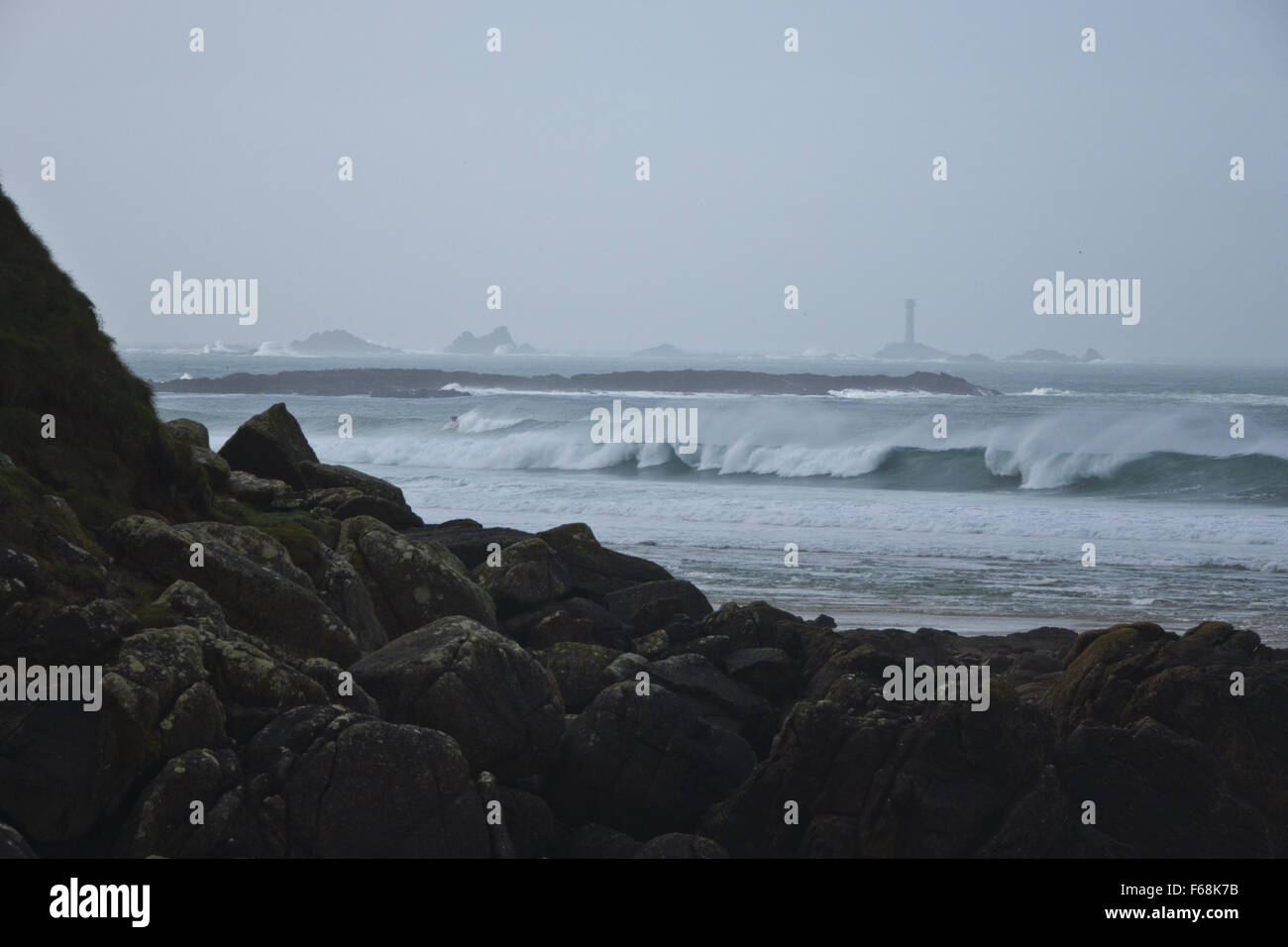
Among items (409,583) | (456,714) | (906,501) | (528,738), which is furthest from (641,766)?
(906,501)

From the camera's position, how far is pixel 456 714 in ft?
23.6

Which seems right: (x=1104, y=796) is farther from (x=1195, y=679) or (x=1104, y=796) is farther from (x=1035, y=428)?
(x=1035, y=428)

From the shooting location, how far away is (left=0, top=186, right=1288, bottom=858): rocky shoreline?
6.09 meters

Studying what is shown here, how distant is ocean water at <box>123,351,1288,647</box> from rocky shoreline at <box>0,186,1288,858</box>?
5.11 metres

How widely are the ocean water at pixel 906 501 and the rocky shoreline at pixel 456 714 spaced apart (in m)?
5.11

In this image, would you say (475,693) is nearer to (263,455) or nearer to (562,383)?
(263,455)

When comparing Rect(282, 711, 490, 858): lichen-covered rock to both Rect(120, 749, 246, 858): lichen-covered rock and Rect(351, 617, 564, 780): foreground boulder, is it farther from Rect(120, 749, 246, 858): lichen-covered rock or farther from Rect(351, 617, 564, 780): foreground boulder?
Rect(351, 617, 564, 780): foreground boulder

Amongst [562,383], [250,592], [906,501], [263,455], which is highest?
[562,383]

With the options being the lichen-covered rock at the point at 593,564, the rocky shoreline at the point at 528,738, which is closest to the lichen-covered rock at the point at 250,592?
the rocky shoreline at the point at 528,738

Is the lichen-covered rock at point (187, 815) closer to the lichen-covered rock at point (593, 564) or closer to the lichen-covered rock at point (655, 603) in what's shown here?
the lichen-covered rock at point (655, 603)

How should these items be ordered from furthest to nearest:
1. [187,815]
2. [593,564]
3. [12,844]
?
[593,564] → [187,815] → [12,844]

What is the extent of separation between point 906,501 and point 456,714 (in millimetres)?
21363

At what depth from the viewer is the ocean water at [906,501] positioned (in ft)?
51.3

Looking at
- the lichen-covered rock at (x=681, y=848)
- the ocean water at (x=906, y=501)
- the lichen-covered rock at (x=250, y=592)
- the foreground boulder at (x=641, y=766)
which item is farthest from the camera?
the ocean water at (x=906, y=501)
